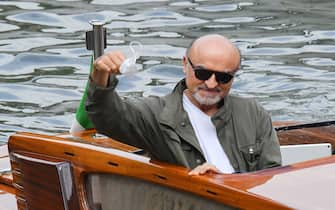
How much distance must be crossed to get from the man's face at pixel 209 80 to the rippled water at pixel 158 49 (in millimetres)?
4435

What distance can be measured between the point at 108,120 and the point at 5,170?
65.9 inches

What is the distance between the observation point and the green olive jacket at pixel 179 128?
14.9 ft

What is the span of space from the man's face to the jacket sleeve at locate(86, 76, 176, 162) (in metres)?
0.18

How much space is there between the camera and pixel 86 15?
1360 cm

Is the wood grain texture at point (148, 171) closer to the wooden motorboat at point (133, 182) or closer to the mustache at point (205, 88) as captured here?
the wooden motorboat at point (133, 182)

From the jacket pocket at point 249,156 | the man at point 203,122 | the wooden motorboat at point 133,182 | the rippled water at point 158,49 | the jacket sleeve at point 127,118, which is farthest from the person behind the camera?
the rippled water at point 158,49

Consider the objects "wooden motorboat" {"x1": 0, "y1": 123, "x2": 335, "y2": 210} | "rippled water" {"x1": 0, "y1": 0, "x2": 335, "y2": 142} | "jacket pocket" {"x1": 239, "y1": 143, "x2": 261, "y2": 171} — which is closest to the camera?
"wooden motorboat" {"x1": 0, "y1": 123, "x2": 335, "y2": 210}

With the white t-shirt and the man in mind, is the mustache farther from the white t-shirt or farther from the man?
the white t-shirt

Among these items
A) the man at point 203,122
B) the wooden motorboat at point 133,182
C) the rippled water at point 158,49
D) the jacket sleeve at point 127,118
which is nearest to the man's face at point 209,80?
the man at point 203,122

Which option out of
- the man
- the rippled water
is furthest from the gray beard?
the rippled water

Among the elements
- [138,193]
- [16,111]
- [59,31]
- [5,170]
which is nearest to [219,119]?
[138,193]

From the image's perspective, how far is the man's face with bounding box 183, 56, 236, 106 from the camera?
4.67m

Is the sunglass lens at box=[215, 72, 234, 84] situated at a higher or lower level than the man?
higher

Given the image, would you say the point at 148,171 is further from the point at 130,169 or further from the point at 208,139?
the point at 208,139
